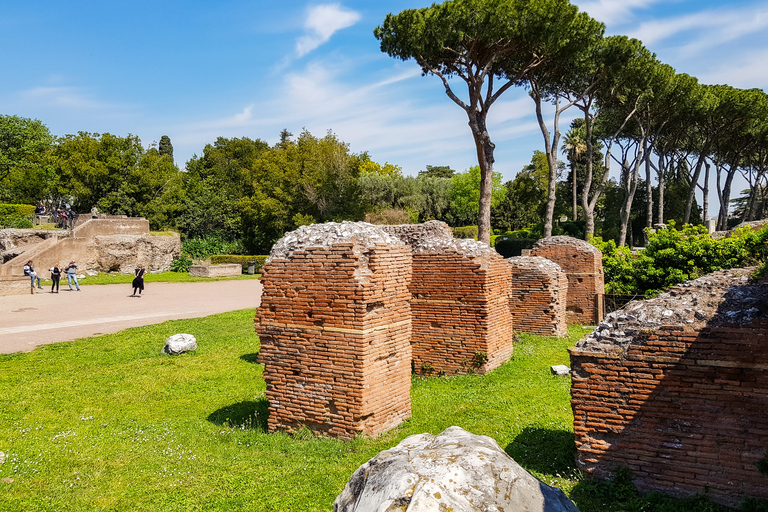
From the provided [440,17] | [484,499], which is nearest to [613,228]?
[440,17]

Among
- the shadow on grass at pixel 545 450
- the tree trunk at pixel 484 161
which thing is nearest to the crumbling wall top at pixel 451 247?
the shadow on grass at pixel 545 450

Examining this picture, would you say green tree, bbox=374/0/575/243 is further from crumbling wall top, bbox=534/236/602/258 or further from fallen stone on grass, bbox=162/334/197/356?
fallen stone on grass, bbox=162/334/197/356

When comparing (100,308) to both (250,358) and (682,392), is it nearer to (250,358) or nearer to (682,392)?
(250,358)

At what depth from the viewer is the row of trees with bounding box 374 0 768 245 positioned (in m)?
19.5

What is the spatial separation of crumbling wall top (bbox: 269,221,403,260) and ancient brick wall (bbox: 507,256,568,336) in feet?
22.8

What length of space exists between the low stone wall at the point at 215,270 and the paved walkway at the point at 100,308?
351 centimetres

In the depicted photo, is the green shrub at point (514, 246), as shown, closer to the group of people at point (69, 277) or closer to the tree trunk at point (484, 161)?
the tree trunk at point (484, 161)

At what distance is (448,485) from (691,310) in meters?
3.27

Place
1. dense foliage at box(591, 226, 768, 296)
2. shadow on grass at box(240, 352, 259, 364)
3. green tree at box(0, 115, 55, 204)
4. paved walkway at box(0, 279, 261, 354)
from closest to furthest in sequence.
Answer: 1. shadow on grass at box(240, 352, 259, 364)
2. dense foliage at box(591, 226, 768, 296)
3. paved walkway at box(0, 279, 261, 354)
4. green tree at box(0, 115, 55, 204)

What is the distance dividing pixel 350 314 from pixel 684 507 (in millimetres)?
3918

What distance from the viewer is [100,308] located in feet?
59.2

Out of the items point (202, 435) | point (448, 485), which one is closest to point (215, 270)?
point (202, 435)

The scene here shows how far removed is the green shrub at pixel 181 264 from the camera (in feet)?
106

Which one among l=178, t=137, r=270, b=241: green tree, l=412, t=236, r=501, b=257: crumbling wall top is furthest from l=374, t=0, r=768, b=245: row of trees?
l=178, t=137, r=270, b=241: green tree
